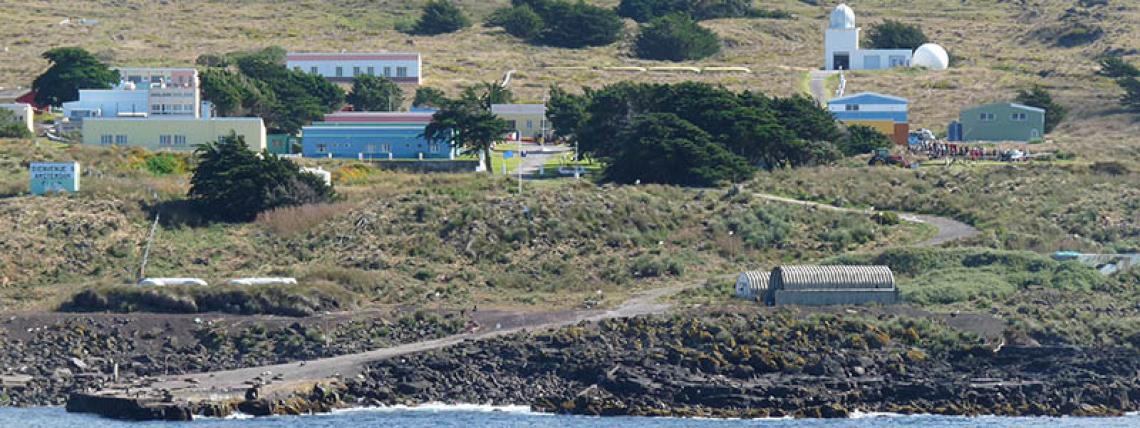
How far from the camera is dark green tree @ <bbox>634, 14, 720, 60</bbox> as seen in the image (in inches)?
6329

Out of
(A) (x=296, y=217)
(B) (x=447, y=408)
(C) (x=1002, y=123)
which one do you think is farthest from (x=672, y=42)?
(B) (x=447, y=408)

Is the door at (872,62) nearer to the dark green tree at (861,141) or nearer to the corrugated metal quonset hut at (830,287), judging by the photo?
the dark green tree at (861,141)

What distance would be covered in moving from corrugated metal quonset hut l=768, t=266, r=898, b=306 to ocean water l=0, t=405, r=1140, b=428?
1170cm

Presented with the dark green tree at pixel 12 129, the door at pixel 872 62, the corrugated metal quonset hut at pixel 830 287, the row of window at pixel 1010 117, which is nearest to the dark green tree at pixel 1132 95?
the row of window at pixel 1010 117

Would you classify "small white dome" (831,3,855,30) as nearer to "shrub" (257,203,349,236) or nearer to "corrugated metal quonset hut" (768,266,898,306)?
"shrub" (257,203,349,236)

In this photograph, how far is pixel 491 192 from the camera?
9862cm

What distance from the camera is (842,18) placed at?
506 feet

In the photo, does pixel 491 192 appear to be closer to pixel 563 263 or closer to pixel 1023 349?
pixel 563 263

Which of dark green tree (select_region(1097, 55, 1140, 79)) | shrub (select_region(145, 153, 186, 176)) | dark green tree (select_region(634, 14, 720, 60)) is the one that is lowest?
shrub (select_region(145, 153, 186, 176))

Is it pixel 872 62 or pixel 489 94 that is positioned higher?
pixel 872 62

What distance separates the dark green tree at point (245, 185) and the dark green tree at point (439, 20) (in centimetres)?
7456

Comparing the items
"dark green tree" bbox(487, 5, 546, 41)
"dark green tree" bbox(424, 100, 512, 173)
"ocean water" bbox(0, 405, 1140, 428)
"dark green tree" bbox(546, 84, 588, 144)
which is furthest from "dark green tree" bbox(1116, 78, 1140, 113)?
"ocean water" bbox(0, 405, 1140, 428)

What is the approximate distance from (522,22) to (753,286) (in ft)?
292

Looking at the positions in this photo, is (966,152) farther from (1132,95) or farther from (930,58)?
(930,58)
